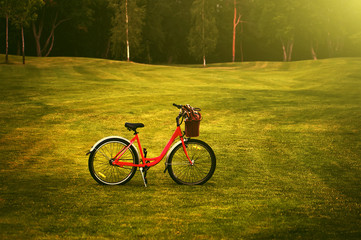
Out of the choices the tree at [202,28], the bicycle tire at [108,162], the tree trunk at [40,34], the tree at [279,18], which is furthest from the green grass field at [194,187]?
the tree at [279,18]

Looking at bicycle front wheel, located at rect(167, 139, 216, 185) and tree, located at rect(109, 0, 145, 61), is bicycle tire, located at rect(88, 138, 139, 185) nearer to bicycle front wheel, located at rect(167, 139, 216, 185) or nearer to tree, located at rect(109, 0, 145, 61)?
bicycle front wheel, located at rect(167, 139, 216, 185)

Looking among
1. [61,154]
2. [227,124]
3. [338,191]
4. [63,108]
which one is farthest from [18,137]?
[338,191]

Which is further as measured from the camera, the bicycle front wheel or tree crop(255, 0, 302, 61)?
tree crop(255, 0, 302, 61)

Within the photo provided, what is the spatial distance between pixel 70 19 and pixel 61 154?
5433 centimetres

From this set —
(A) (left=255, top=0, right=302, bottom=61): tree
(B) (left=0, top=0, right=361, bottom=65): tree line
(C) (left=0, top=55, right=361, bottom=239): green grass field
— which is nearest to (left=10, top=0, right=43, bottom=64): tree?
(B) (left=0, top=0, right=361, bottom=65): tree line

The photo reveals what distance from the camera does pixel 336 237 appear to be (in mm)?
5324

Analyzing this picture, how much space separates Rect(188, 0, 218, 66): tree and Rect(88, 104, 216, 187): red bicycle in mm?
52344

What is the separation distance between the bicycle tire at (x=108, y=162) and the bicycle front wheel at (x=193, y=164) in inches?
27.3

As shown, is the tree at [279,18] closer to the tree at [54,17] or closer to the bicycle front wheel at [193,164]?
the tree at [54,17]

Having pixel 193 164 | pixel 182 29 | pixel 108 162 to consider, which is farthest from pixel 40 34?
pixel 193 164

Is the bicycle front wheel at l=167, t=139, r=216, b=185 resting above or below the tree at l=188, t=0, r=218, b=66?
below

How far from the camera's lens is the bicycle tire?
7.23 metres

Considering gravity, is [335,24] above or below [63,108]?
above

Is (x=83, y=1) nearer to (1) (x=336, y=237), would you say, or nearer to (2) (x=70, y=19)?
(2) (x=70, y=19)
